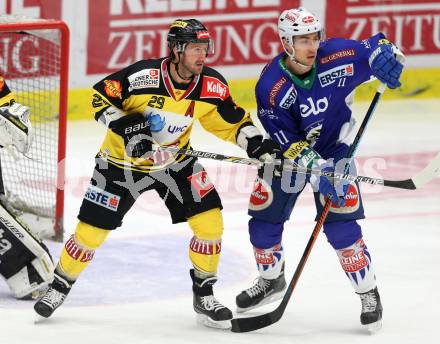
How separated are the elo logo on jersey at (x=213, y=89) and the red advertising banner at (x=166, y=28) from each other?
3.96 meters

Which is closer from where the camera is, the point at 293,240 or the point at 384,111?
the point at 293,240

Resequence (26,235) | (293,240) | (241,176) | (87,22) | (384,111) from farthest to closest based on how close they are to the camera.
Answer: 1. (384,111)
2. (87,22)
3. (241,176)
4. (293,240)
5. (26,235)

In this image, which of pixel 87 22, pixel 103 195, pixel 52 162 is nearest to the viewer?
pixel 103 195

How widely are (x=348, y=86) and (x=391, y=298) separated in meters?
1.15

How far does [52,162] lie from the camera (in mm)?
7500

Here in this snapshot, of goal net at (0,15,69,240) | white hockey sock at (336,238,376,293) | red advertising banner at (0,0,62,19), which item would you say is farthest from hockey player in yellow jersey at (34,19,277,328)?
red advertising banner at (0,0,62,19)

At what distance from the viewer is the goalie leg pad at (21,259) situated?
5.78m

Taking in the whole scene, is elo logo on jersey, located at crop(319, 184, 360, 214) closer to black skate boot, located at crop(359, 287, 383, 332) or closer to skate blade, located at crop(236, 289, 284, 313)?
black skate boot, located at crop(359, 287, 383, 332)

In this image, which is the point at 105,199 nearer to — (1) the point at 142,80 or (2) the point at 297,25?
(1) the point at 142,80

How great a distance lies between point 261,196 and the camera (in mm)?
5516

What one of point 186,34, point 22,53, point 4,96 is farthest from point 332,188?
point 22,53

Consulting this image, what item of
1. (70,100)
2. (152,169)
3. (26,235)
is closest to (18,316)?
(26,235)

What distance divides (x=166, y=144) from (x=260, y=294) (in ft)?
2.99

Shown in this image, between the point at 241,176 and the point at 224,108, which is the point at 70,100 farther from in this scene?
the point at 224,108
